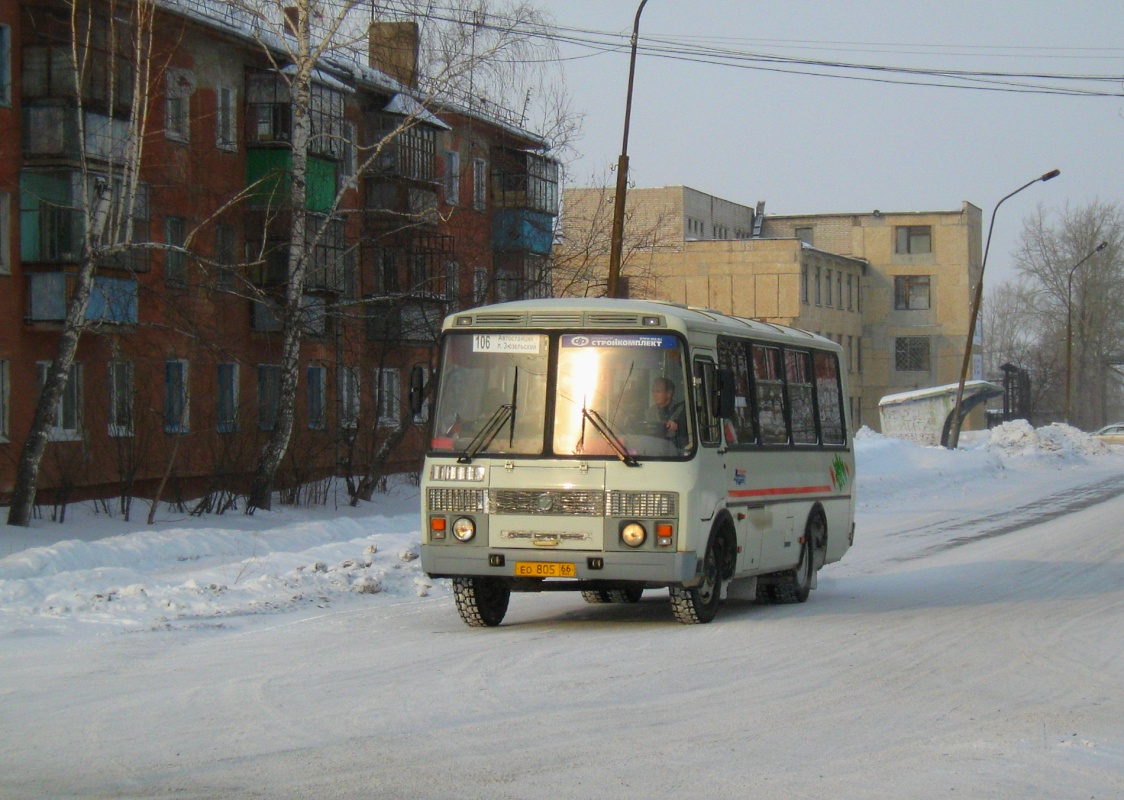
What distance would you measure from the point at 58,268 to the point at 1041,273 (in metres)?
87.5

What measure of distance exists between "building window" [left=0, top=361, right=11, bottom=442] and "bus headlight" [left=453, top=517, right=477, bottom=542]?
16.2 metres

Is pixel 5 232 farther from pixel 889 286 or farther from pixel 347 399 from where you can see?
pixel 889 286

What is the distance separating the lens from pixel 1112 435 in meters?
74.6

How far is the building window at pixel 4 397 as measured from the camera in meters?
26.2

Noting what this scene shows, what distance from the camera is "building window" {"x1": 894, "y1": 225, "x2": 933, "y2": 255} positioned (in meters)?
90.9

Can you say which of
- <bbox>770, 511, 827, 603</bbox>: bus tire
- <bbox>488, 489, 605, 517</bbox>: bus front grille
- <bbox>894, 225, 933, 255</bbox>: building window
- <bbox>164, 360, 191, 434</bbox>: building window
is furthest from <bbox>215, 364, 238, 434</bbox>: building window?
<bbox>894, 225, 933, 255</bbox>: building window

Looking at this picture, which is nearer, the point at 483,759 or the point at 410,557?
the point at 483,759

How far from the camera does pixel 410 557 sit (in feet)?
57.3

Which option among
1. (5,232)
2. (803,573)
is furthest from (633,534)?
(5,232)

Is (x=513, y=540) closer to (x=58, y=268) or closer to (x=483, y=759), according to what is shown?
(x=483, y=759)

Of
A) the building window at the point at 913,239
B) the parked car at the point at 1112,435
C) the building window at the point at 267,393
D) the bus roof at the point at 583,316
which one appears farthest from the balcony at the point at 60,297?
the building window at the point at 913,239

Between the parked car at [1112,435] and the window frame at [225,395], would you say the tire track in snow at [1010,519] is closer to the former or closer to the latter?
the window frame at [225,395]

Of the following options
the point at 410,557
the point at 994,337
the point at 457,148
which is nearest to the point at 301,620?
the point at 410,557

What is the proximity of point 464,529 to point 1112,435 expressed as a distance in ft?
223
